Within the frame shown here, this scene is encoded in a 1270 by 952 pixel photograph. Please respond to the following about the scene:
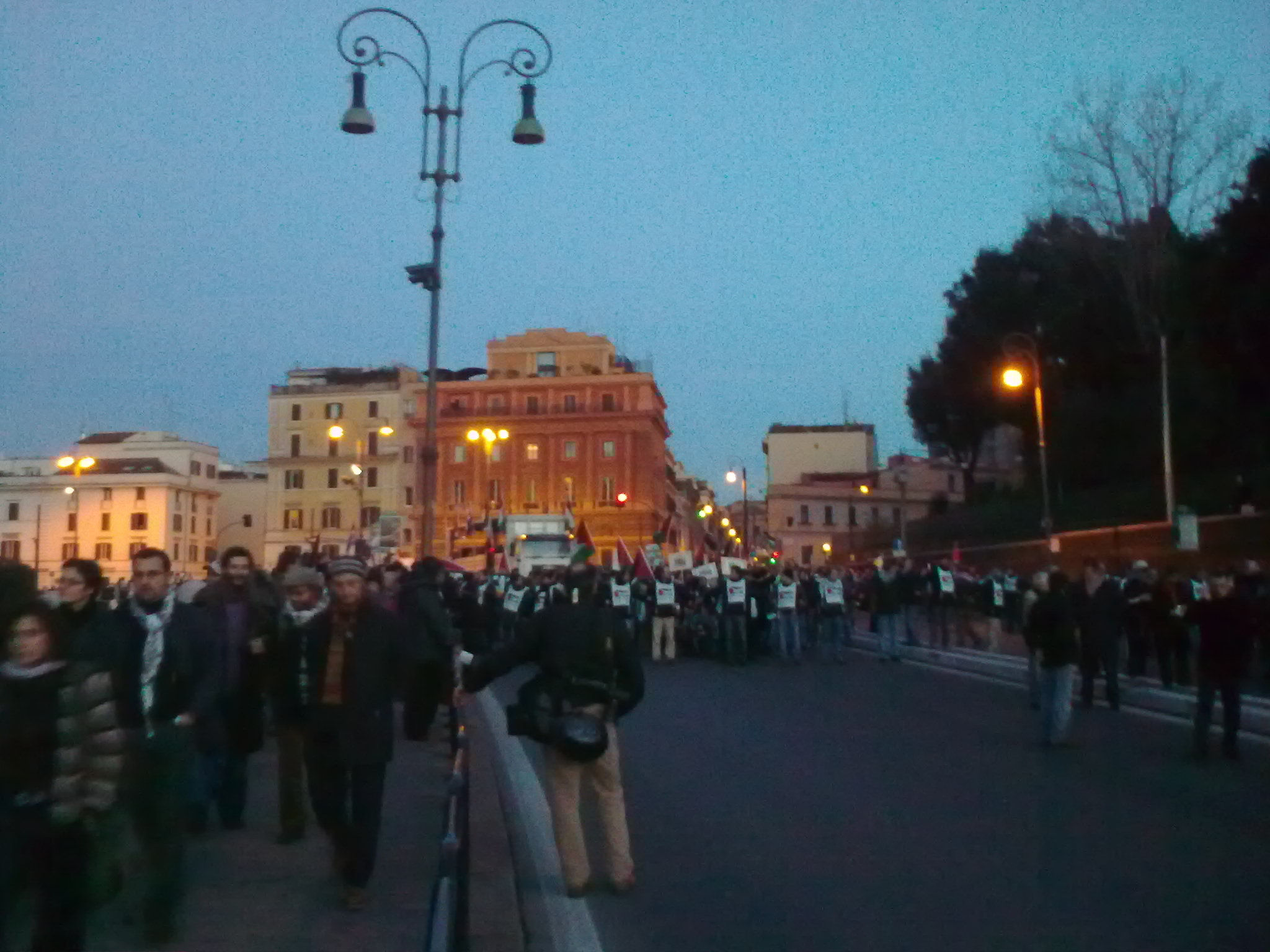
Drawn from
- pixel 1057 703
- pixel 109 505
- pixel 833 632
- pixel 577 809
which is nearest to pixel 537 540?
pixel 109 505

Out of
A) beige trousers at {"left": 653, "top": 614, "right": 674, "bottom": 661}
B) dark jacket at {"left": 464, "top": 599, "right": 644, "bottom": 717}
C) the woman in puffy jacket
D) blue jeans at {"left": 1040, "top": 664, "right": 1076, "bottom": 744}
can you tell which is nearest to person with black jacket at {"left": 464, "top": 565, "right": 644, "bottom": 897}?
Result: dark jacket at {"left": 464, "top": 599, "right": 644, "bottom": 717}

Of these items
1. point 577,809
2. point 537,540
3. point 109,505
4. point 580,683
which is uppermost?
point 109,505

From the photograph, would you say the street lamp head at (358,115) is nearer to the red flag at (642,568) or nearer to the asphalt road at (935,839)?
the asphalt road at (935,839)

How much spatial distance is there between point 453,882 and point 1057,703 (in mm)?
10161

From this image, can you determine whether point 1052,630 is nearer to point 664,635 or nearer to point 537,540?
point 664,635

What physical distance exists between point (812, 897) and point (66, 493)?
38.9 metres

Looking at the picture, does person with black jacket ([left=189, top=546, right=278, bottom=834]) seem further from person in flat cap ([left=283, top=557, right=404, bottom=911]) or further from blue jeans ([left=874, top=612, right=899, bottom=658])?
blue jeans ([left=874, top=612, right=899, bottom=658])

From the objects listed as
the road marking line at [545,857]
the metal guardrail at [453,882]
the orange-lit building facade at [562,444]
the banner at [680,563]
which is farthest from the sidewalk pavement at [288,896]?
the orange-lit building facade at [562,444]

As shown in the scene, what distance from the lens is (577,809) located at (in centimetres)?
762

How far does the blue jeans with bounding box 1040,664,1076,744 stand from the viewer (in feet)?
44.3

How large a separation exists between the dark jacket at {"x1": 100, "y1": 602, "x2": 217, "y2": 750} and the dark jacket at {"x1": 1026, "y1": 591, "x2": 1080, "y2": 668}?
8729 mm

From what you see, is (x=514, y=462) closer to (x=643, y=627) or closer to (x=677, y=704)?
(x=643, y=627)

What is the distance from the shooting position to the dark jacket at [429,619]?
11879 mm

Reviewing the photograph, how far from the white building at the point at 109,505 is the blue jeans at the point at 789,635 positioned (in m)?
19.4
